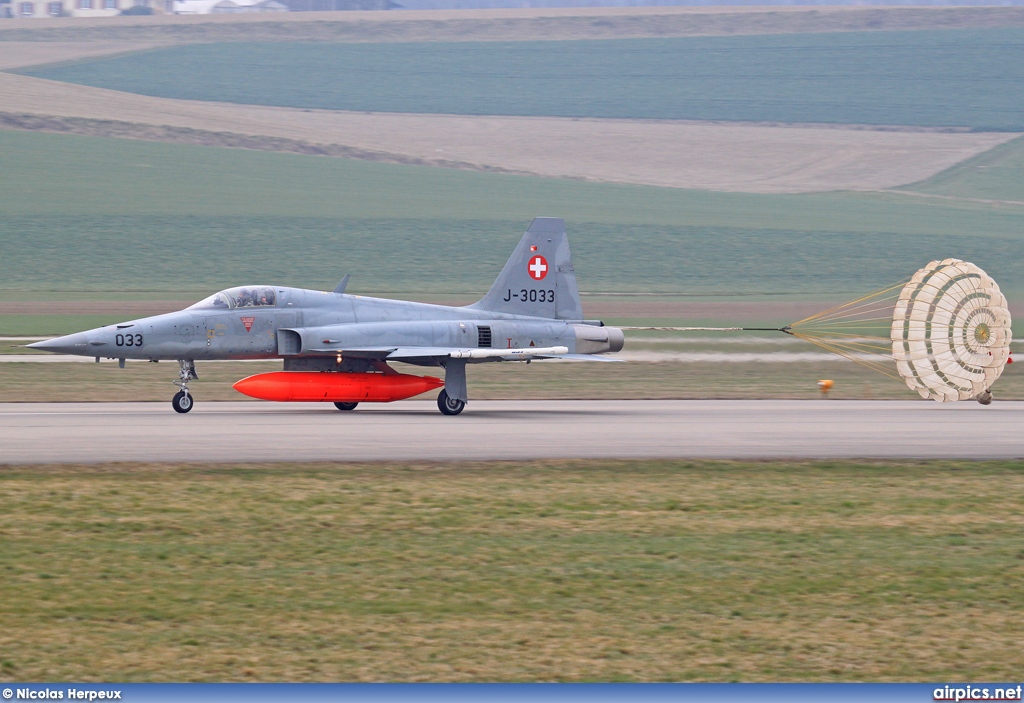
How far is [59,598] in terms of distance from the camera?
10148 millimetres

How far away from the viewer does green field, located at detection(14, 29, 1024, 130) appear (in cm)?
10300

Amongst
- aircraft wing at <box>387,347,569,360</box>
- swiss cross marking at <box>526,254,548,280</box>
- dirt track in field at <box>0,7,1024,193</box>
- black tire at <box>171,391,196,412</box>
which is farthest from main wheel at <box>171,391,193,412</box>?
dirt track in field at <box>0,7,1024,193</box>

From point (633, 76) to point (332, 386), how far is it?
91133mm

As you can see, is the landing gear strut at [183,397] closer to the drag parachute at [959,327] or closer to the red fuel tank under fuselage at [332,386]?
the red fuel tank under fuselage at [332,386]

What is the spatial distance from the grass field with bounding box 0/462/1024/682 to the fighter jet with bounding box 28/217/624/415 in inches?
360

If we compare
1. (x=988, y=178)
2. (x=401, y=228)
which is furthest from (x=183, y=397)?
(x=988, y=178)

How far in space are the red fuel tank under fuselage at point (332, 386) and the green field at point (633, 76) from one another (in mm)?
79232

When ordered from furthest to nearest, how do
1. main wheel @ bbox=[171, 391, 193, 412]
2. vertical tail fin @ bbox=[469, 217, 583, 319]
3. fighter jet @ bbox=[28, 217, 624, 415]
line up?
vertical tail fin @ bbox=[469, 217, 583, 319] < fighter jet @ bbox=[28, 217, 624, 415] < main wheel @ bbox=[171, 391, 193, 412]

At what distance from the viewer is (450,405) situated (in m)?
26.2

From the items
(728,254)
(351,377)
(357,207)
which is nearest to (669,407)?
(351,377)

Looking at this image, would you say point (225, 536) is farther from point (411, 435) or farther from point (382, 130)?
point (382, 130)

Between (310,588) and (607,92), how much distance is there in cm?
10102

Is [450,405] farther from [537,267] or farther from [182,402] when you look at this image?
[182,402]

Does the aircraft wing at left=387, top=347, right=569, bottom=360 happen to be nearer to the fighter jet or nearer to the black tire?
the fighter jet
